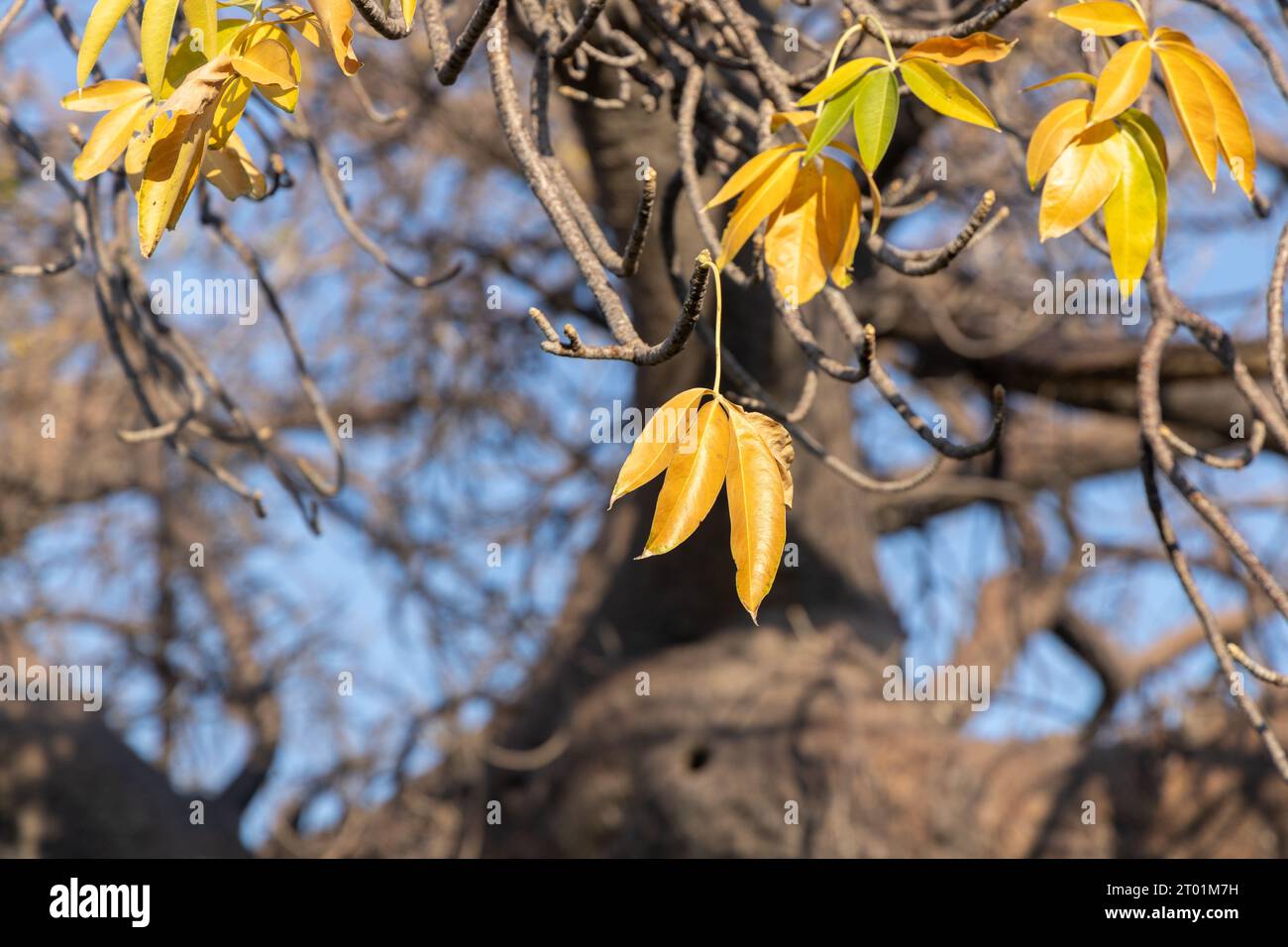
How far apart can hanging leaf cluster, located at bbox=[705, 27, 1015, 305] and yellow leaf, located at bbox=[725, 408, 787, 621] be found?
15 cm

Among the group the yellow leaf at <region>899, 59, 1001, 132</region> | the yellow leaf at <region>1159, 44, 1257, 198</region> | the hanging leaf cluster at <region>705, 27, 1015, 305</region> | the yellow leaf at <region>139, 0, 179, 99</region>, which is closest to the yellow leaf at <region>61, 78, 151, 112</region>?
the yellow leaf at <region>139, 0, 179, 99</region>

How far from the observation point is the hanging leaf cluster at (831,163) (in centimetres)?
92

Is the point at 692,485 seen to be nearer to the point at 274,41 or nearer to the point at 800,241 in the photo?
the point at 800,241

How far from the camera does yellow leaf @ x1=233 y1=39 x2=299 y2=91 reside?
0.89 meters

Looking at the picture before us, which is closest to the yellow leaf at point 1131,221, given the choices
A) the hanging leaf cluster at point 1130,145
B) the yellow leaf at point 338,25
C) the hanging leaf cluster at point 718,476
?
the hanging leaf cluster at point 1130,145

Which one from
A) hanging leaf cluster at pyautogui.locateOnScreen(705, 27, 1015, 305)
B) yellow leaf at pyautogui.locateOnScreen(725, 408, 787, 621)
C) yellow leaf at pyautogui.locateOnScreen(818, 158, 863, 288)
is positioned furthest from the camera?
yellow leaf at pyautogui.locateOnScreen(818, 158, 863, 288)

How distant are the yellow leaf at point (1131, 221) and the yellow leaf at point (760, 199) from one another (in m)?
0.25

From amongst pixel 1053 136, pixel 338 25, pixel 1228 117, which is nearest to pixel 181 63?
pixel 338 25

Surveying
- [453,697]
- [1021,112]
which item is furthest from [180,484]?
[1021,112]

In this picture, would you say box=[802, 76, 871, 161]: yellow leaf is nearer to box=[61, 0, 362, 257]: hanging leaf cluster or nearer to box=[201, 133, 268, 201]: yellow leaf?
box=[61, 0, 362, 257]: hanging leaf cluster

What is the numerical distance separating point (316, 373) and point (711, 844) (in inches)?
85.0

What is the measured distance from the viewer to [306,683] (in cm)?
374

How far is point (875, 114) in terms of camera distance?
92 centimetres

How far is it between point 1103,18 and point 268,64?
2.08ft
